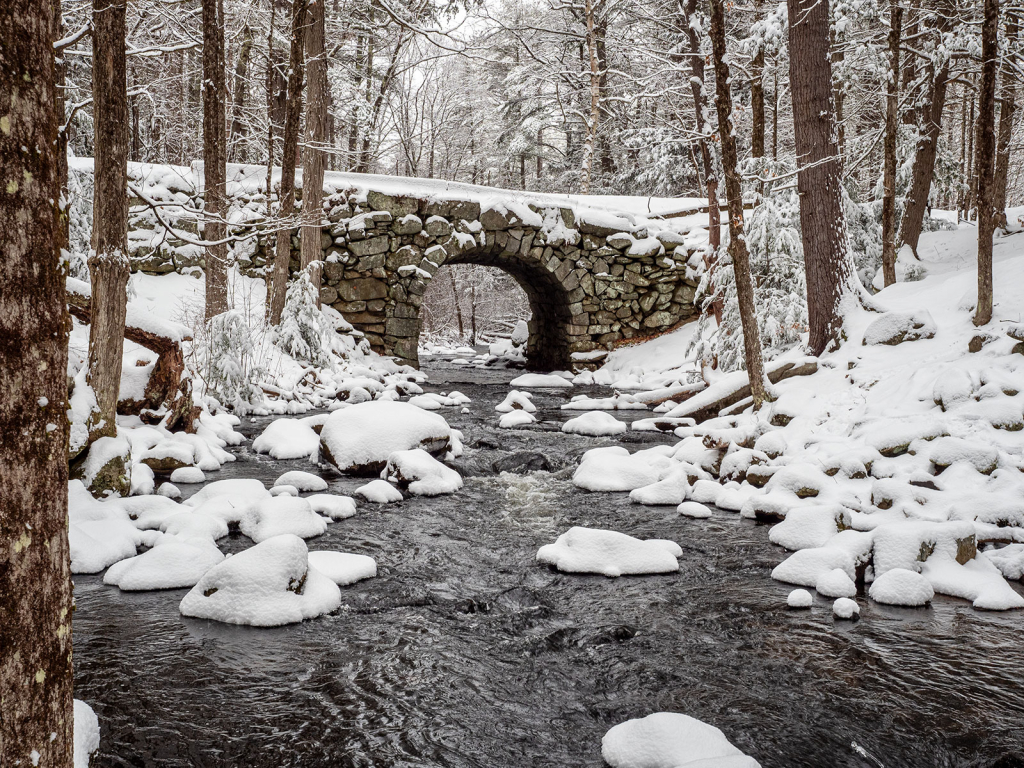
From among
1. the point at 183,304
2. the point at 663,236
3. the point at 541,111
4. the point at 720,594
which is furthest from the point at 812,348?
the point at 541,111

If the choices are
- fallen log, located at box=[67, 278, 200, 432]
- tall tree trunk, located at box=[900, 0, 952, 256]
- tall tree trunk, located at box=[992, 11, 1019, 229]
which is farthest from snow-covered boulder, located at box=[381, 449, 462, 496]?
tall tree trunk, located at box=[992, 11, 1019, 229]

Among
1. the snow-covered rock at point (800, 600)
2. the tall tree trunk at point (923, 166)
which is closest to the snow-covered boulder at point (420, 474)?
the snow-covered rock at point (800, 600)

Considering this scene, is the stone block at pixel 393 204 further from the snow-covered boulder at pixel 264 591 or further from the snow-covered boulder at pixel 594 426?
the snow-covered boulder at pixel 264 591

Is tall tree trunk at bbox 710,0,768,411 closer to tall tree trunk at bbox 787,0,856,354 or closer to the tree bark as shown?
tall tree trunk at bbox 787,0,856,354

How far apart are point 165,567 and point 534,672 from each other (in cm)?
225

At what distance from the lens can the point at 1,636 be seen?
1.15 m

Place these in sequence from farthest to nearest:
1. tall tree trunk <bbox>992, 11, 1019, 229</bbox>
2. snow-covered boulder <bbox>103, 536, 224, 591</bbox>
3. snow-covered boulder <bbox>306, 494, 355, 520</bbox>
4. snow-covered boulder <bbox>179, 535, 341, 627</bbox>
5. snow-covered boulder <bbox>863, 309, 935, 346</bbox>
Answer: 1. tall tree trunk <bbox>992, 11, 1019, 229</bbox>
2. snow-covered boulder <bbox>863, 309, 935, 346</bbox>
3. snow-covered boulder <bbox>306, 494, 355, 520</bbox>
4. snow-covered boulder <bbox>103, 536, 224, 591</bbox>
5. snow-covered boulder <bbox>179, 535, 341, 627</bbox>

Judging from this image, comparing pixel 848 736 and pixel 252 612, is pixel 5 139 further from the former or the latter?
pixel 848 736

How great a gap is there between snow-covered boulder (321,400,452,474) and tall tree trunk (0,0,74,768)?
17.0ft

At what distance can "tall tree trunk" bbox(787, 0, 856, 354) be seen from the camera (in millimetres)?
7562

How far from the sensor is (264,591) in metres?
3.59

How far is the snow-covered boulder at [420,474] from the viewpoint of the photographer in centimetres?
591

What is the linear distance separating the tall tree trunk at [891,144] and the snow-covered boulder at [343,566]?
789 centimetres

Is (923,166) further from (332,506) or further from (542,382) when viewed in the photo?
(332,506)
